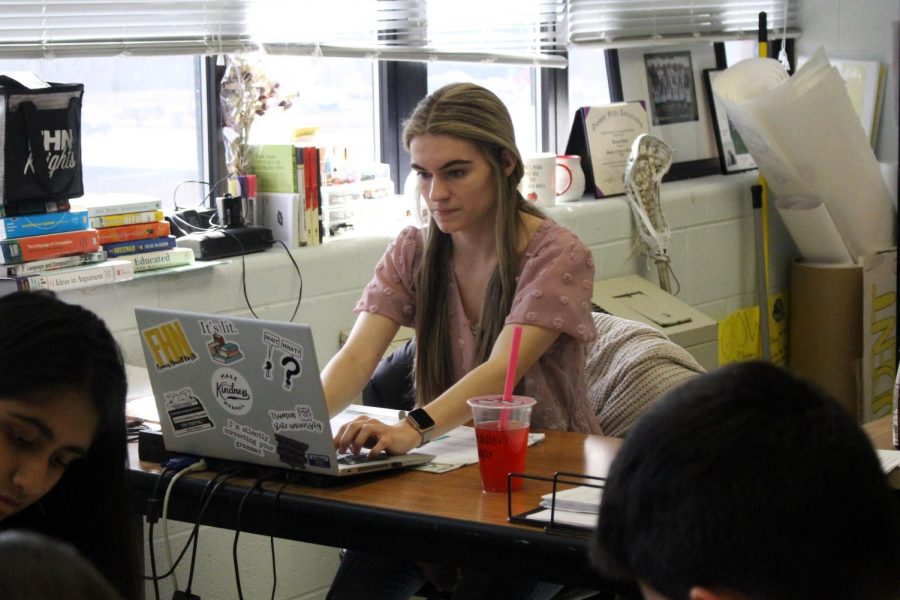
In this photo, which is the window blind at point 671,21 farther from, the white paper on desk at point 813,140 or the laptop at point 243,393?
the laptop at point 243,393

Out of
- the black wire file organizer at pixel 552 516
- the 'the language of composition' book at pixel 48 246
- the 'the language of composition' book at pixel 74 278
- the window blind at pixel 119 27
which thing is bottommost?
the black wire file organizer at pixel 552 516

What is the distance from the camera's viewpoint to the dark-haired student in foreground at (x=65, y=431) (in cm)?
120

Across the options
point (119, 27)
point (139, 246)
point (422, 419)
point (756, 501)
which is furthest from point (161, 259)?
point (756, 501)

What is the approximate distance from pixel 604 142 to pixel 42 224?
207 cm

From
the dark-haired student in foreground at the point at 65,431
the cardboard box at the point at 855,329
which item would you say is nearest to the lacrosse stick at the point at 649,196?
the cardboard box at the point at 855,329

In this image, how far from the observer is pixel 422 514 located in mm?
1707

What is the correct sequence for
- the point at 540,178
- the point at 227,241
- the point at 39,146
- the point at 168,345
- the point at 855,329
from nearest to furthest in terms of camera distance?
the point at 168,345, the point at 39,146, the point at 227,241, the point at 540,178, the point at 855,329

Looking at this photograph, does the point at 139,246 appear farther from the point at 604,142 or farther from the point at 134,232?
the point at 604,142

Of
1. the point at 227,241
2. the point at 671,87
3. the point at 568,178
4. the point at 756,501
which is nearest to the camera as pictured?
the point at 756,501

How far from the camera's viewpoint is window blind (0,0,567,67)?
8.84ft

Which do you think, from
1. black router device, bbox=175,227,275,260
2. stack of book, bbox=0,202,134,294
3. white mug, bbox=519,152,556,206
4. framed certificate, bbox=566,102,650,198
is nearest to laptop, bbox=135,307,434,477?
stack of book, bbox=0,202,134,294

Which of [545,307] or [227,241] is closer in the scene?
[545,307]

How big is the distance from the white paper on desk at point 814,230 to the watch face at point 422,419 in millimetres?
2597

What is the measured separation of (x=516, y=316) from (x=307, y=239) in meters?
1.02
